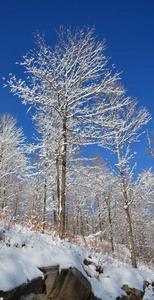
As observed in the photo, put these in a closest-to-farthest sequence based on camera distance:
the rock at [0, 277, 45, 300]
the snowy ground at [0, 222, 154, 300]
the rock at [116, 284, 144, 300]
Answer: the rock at [0, 277, 45, 300] < the snowy ground at [0, 222, 154, 300] < the rock at [116, 284, 144, 300]

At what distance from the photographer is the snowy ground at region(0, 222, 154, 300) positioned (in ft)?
10.2

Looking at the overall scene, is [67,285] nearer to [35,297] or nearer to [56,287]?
[56,287]

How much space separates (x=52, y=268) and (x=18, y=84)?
5851mm

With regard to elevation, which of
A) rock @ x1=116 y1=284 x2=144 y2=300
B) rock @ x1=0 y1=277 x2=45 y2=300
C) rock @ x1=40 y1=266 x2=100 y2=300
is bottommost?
rock @ x1=116 y1=284 x2=144 y2=300

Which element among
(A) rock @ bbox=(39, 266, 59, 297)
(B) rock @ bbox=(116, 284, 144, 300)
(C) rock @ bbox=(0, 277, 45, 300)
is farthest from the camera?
(B) rock @ bbox=(116, 284, 144, 300)

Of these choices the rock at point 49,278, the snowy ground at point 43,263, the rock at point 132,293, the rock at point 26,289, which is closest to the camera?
the rock at point 26,289

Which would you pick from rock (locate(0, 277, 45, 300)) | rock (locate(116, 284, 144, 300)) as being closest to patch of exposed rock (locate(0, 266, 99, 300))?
rock (locate(0, 277, 45, 300))

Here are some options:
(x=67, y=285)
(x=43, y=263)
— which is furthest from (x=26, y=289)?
(x=67, y=285)

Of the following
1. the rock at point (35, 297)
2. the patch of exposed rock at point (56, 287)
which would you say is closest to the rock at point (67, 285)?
the patch of exposed rock at point (56, 287)

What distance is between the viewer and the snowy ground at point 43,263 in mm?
3094

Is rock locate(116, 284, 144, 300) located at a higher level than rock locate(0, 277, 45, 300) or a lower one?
lower

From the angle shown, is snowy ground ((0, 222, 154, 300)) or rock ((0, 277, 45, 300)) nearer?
rock ((0, 277, 45, 300))

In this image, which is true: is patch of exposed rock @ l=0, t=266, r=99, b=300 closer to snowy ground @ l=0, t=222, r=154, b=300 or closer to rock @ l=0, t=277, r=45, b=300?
rock @ l=0, t=277, r=45, b=300

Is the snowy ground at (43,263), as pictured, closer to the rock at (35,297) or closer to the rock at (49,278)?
the rock at (49,278)
